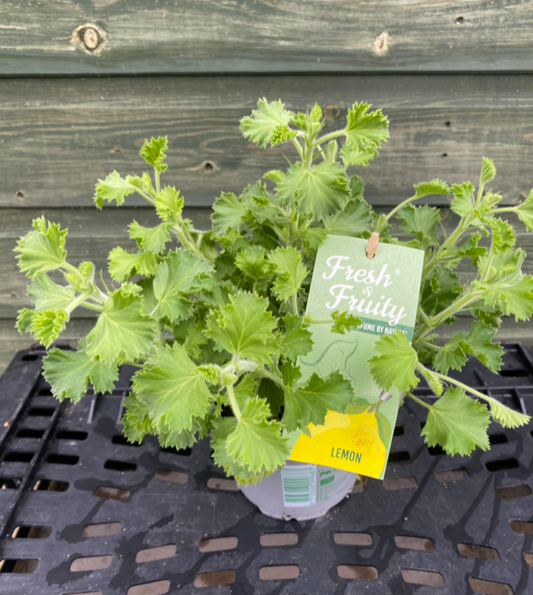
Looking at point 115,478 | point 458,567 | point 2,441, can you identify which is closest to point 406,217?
point 458,567

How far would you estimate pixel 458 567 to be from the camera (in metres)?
0.57

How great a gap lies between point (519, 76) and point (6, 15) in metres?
1.00

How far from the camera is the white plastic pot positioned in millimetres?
579

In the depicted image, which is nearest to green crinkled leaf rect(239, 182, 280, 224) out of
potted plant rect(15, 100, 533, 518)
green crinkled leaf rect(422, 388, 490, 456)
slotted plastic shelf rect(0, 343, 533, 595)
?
potted plant rect(15, 100, 533, 518)

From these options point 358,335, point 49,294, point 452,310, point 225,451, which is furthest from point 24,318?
point 452,310

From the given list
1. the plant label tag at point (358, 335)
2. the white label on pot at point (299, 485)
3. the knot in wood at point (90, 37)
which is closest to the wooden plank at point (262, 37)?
the knot in wood at point (90, 37)

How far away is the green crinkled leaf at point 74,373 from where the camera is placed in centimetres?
50

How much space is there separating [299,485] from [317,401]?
0.65 feet

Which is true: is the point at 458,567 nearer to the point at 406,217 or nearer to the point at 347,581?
the point at 347,581

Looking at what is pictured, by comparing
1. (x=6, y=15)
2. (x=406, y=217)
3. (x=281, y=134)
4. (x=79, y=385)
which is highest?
(x=6, y=15)

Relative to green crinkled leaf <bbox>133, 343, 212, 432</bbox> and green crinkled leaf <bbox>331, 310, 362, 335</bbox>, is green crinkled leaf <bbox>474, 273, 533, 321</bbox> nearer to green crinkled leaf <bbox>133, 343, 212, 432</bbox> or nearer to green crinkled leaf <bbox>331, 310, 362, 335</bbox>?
green crinkled leaf <bbox>331, 310, 362, 335</bbox>

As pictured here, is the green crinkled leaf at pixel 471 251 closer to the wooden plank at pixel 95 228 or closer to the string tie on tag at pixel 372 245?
the string tie on tag at pixel 372 245

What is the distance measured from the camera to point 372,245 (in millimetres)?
505

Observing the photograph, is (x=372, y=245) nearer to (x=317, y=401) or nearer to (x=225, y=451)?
(x=317, y=401)
